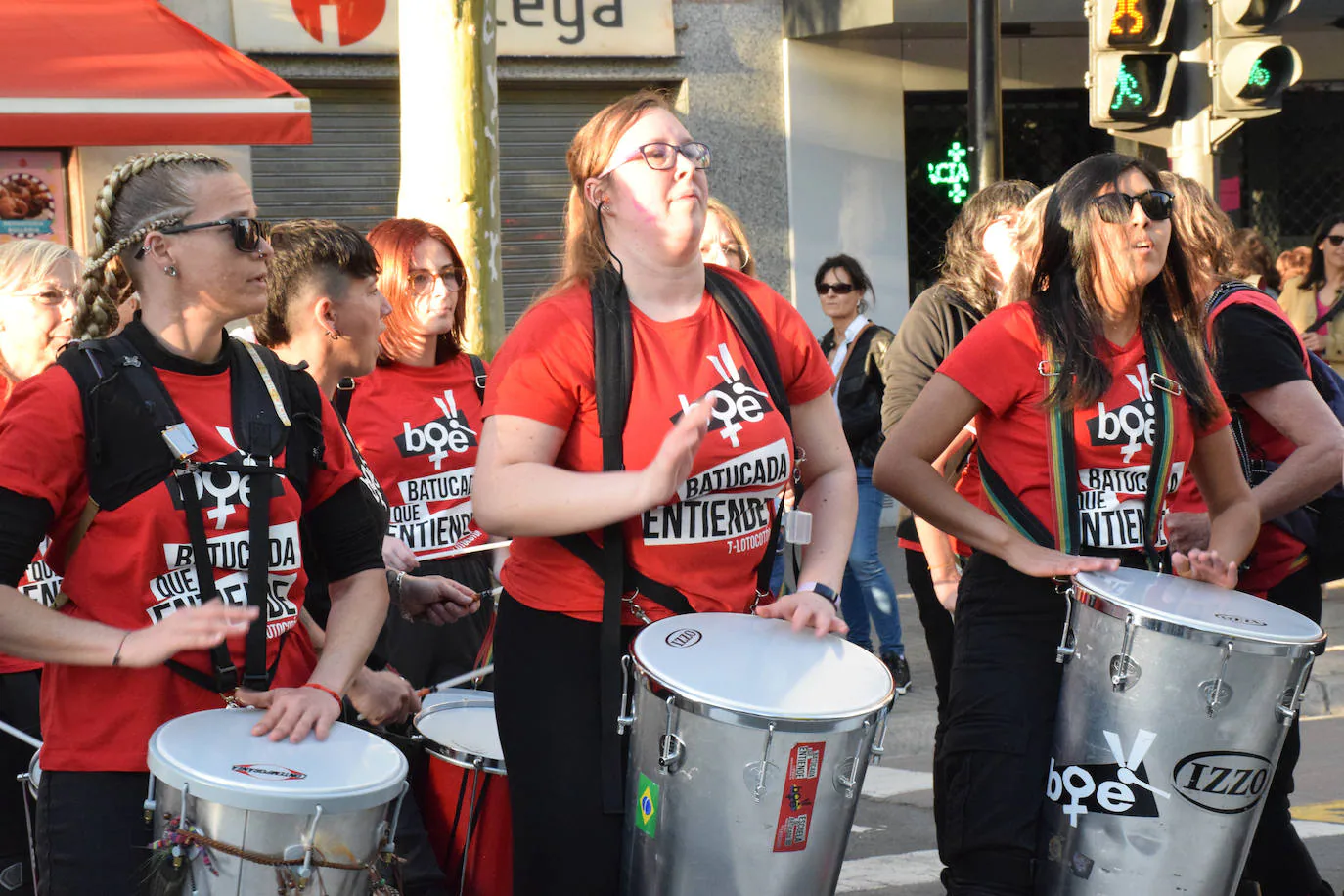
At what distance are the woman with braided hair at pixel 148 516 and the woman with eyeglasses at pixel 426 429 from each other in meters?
1.50

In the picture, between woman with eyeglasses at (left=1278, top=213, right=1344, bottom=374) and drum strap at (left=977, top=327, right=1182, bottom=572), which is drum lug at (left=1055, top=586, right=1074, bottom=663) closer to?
drum strap at (left=977, top=327, right=1182, bottom=572)

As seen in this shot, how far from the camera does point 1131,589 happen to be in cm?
334

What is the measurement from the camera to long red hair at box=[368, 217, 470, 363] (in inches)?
187

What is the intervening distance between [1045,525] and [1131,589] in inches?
12.4

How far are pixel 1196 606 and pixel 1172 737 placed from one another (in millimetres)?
280

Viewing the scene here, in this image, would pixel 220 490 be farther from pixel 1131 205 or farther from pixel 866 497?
pixel 866 497

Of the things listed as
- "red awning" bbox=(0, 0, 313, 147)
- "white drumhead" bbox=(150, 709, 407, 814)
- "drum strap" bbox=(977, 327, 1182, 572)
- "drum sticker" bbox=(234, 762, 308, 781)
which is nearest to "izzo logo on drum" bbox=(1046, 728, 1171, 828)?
"drum strap" bbox=(977, 327, 1182, 572)

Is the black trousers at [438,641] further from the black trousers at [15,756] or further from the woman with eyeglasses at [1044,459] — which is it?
the woman with eyeglasses at [1044,459]

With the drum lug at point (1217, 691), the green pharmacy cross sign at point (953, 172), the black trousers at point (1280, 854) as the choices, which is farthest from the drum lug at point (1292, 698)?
the green pharmacy cross sign at point (953, 172)

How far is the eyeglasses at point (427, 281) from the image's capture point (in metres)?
4.76

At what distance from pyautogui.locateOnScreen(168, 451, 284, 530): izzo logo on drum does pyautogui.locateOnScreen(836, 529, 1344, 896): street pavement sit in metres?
2.85

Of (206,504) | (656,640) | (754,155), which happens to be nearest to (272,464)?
(206,504)

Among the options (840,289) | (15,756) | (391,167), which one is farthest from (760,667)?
(391,167)

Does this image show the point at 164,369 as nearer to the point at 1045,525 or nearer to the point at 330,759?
the point at 330,759
